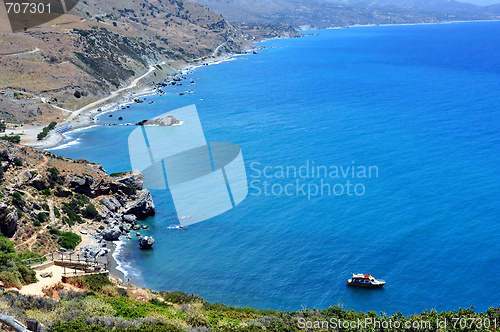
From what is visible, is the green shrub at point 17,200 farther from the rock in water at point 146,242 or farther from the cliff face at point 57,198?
the rock in water at point 146,242

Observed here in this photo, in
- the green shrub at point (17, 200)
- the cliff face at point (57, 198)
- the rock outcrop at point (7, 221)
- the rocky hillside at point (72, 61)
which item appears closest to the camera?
the rock outcrop at point (7, 221)

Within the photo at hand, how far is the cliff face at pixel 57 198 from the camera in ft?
125

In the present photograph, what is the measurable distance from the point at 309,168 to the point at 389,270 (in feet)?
83.0

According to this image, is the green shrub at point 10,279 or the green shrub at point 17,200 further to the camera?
the green shrub at point 17,200

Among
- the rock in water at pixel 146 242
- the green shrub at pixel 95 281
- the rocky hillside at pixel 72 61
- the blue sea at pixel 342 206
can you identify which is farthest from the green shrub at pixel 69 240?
the rocky hillside at pixel 72 61

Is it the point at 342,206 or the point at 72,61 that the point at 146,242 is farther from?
the point at 72,61

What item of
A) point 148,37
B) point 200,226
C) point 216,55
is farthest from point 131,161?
point 216,55

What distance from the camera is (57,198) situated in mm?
44688

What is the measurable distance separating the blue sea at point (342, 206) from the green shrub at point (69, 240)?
418cm

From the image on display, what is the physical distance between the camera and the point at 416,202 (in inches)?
1969

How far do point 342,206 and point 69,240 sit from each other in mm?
27692

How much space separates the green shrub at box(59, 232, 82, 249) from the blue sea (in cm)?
418

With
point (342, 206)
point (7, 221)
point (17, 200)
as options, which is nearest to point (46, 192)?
point (17, 200)

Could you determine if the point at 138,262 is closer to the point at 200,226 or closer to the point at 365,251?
the point at 200,226
